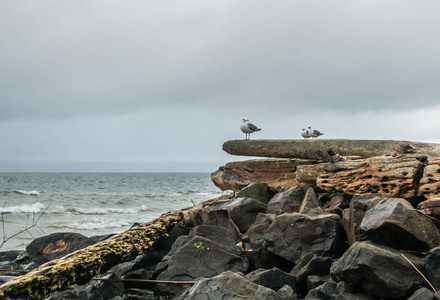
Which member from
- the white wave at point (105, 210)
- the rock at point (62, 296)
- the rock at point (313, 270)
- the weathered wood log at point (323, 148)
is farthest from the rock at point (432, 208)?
the white wave at point (105, 210)

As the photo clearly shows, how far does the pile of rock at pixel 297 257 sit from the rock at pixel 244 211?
0.02m

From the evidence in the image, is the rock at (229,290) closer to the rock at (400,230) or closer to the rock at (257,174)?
the rock at (400,230)

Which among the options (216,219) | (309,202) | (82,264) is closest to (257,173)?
(216,219)

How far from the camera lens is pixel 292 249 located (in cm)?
462

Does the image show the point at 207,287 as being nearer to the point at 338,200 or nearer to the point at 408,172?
the point at 338,200

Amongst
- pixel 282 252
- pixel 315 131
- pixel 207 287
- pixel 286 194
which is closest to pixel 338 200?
pixel 286 194

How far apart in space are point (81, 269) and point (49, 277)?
45 cm

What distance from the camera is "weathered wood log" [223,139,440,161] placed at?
23.0 feet

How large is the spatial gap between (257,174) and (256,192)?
151 cm

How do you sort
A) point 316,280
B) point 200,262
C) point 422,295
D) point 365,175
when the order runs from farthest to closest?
point 365,175 < point 200,262 < point 316,280 < point 422,295

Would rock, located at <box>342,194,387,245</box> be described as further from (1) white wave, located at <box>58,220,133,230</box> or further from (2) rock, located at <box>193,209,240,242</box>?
(1) white wave, located at <box>58,220,133,230</box>

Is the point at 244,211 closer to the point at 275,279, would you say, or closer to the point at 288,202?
the point at 288,202

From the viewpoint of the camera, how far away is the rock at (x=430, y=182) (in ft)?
16.8

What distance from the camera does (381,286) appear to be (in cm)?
323
